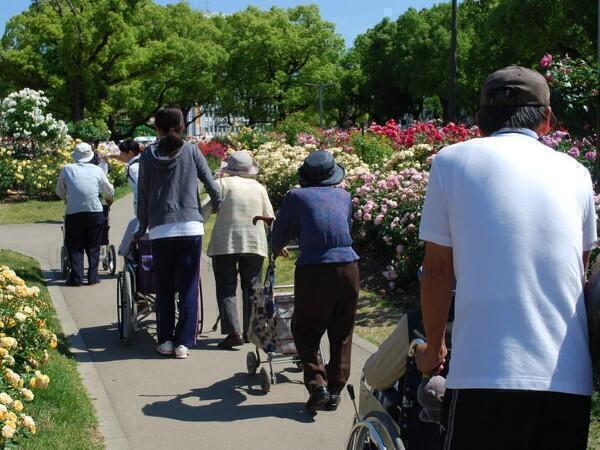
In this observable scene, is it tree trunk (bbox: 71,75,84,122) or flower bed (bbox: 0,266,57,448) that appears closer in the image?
flower bed (bbox: 0,266,57,448)

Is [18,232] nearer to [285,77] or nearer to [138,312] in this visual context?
[138,312]

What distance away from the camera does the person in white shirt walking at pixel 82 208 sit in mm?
10758

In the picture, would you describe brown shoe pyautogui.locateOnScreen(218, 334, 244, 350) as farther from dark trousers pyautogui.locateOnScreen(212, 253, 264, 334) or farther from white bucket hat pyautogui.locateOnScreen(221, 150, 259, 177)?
white bucket hat pyautogui.locateOnScreen(221, 150, 259, 177)

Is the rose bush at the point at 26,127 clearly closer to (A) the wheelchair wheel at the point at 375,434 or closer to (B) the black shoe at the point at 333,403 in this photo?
(B) the black shoe at the point at 333,403

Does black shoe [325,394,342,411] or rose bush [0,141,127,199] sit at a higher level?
rose bush [0,141,127,199]

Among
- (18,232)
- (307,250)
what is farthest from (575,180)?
(18,232)

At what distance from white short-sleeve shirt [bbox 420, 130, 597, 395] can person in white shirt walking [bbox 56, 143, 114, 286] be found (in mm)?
8502

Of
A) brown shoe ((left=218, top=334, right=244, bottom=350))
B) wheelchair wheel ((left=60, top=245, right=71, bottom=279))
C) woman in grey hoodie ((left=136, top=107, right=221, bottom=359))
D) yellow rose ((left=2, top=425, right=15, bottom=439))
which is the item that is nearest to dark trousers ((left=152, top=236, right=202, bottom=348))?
woman in grey hoodie ((left=136, top=107, right=221, bottom=359))

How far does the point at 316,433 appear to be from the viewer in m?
5.52

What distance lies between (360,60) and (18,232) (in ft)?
188

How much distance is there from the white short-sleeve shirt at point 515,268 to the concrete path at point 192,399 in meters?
2.76

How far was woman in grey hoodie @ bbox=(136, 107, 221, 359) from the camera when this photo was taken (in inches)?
282

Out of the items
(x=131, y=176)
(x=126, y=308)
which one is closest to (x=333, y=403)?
(x=126, y=308)

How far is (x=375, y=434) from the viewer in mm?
3371
